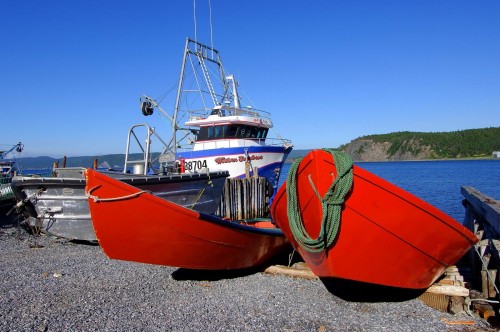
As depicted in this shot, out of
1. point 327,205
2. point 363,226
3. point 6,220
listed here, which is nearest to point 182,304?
point 327,205

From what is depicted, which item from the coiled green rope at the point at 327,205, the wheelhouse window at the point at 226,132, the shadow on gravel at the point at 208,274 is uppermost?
the wheelhouse window at the point at 226,132

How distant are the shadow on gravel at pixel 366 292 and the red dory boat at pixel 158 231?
1.75 m

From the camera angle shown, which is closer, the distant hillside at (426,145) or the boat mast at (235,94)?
the boat mast at (235,94)

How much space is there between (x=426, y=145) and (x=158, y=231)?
16313 centimetres

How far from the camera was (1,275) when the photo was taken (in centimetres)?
790

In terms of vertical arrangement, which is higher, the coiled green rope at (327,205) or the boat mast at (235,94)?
the boat mast at (235,94)

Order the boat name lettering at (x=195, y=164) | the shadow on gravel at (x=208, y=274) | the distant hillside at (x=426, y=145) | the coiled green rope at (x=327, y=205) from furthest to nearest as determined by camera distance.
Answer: the distant hillside at (x=426, y=145) < the boat name lettering at (x=195, y=164) < the shadow on gravel at (x=208, y=274) < the coiled green rope at (x=327, y=205)

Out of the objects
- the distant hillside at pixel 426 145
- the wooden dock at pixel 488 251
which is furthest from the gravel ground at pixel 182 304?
the distant hillside at pixel 426 145

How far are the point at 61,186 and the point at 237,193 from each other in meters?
5.86

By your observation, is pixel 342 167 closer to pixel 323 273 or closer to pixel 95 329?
pixel 323 273

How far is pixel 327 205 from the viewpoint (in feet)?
17.8

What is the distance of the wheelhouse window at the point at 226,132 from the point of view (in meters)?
17.5

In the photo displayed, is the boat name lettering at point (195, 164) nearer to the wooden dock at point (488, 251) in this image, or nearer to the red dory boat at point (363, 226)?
the wooden dock at point (488, 251)

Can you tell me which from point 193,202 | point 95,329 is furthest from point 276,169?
point 95,329
